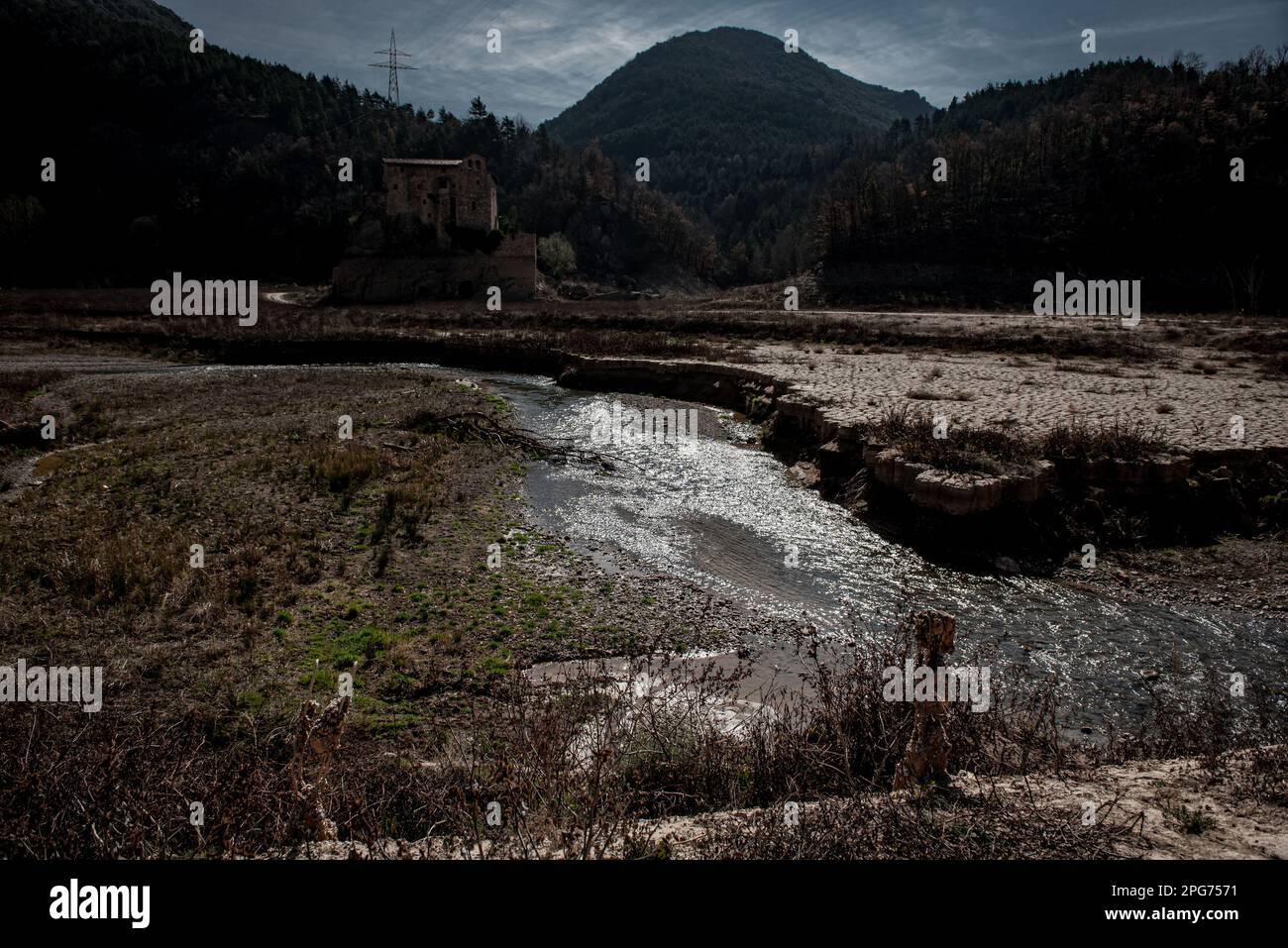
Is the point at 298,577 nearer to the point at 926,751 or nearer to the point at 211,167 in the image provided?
the point at 926,751

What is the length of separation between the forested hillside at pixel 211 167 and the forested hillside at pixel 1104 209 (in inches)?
1570

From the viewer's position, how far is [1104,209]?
78.9 metres

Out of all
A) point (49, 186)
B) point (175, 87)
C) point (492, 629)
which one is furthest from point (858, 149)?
point (492, 629)

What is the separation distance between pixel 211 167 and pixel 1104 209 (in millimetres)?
129412

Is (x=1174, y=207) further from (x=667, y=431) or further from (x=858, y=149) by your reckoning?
(x=858, y=149)

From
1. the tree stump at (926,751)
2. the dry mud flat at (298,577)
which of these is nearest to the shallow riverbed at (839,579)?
the dry mud flat at (298,577)

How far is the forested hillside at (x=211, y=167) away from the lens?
311 feet

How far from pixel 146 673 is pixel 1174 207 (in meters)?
→ 98.2

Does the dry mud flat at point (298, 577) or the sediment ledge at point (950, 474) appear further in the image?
the sediment ledge at point (950, 474)

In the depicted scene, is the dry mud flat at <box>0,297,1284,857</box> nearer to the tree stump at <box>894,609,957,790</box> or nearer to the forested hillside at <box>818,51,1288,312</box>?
the tree stump at <box>894,609,957,790</box>

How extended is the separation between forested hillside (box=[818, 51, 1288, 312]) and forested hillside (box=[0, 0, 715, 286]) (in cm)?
3989

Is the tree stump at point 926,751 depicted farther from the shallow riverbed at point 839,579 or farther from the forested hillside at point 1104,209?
the forested hillside at point 1104,209

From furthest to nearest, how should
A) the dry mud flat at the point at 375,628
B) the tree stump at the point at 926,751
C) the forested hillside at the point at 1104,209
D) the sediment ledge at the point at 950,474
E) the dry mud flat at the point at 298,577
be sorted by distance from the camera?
the forested hillside at the point at 1104,209 → the sediment ledge at the point at 950,474 → the dry mud flat at the point at 298,577 → the tree stump at the point at 926,751 → the dry mud flat at the point at 375,628

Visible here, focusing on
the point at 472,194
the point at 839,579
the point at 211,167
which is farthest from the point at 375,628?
the point at 211,167
